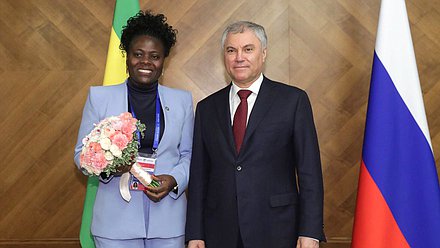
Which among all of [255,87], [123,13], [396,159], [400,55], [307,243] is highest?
[123,13]

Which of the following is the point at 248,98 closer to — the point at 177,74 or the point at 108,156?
the point at 108,156

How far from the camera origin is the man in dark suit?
2215 millimetres

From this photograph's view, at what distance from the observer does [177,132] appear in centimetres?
253

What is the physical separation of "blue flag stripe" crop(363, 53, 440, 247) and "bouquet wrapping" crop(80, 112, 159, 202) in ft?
4.23

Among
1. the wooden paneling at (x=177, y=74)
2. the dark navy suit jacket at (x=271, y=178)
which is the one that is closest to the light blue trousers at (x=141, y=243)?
the dark navy suit jacket at (x=271, y=178)

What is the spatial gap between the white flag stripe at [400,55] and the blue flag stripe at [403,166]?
39 mm

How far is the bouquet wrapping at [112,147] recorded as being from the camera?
2.15 metres

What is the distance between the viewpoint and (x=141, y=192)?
2.44 m

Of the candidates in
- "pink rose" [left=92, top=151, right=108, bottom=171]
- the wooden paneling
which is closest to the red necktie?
"pink rose" [left=92, top=151, right=108, bottom=171]

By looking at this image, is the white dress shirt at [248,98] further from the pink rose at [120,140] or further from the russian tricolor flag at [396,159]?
the russian tricolor flag at [396,159]

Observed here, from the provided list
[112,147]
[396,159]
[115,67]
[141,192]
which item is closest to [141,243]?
[141,192]

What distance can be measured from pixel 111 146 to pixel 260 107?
692 millimetres

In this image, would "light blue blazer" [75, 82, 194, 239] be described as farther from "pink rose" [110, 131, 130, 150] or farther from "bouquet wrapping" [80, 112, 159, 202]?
"pink rose" [110, 131, 130, 150]

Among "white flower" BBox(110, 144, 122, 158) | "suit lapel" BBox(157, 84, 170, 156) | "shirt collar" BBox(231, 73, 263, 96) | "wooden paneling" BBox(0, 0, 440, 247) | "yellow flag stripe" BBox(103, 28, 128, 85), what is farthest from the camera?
"wooden paneling" BBox(0, 0, 440, 247)
